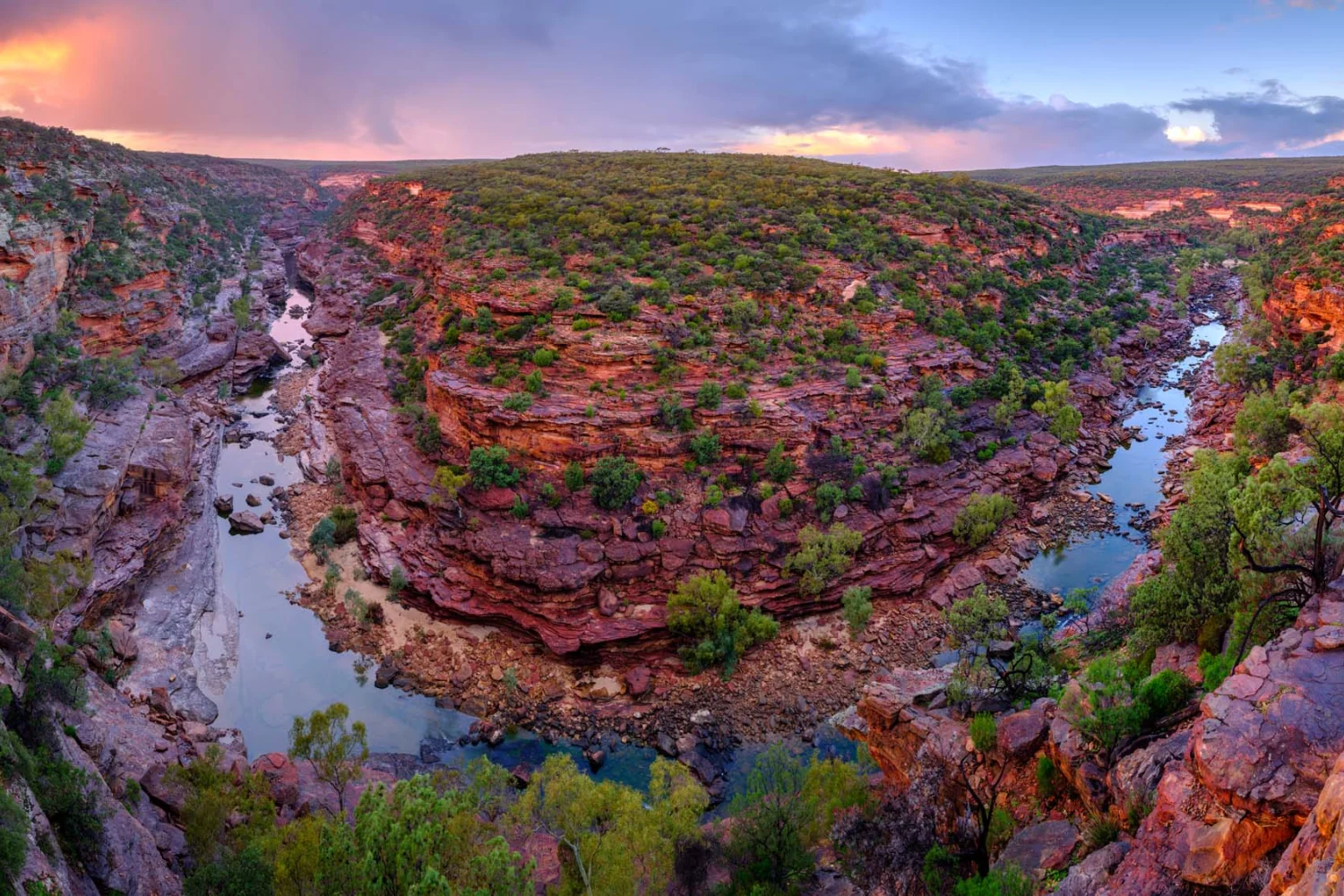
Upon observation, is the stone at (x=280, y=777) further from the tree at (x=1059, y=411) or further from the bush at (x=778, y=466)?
the tree at (x=1059, y=411)

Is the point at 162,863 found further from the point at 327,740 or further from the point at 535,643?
the point at 535,643

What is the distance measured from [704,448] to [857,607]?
9.05 meters

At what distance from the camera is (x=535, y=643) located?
2638 cm

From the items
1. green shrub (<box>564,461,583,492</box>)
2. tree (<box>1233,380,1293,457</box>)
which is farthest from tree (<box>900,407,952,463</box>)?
green shrub (<box>564,461,583,492</box>)

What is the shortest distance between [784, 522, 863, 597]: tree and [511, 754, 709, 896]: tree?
12.2m

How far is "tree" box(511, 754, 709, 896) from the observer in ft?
44.9

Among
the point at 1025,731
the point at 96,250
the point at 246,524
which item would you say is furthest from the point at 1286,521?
the point at 96,250

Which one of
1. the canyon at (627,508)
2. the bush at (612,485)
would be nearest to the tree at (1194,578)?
the canyon at (627,508)

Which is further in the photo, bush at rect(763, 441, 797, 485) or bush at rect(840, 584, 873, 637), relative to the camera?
bush at rect(763, 441, 797, 485)

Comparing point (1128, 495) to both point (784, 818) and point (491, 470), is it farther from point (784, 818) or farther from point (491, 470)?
point (491, 470)

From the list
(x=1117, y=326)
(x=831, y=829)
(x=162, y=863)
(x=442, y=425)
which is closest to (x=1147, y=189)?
(x=1117, y=326)

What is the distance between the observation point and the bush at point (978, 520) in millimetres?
30172

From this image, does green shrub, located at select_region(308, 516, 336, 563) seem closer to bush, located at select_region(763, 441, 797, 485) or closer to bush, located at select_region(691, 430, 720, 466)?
bush, located at select_region(691, 430, 720, 466)

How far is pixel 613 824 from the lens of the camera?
583 inches
